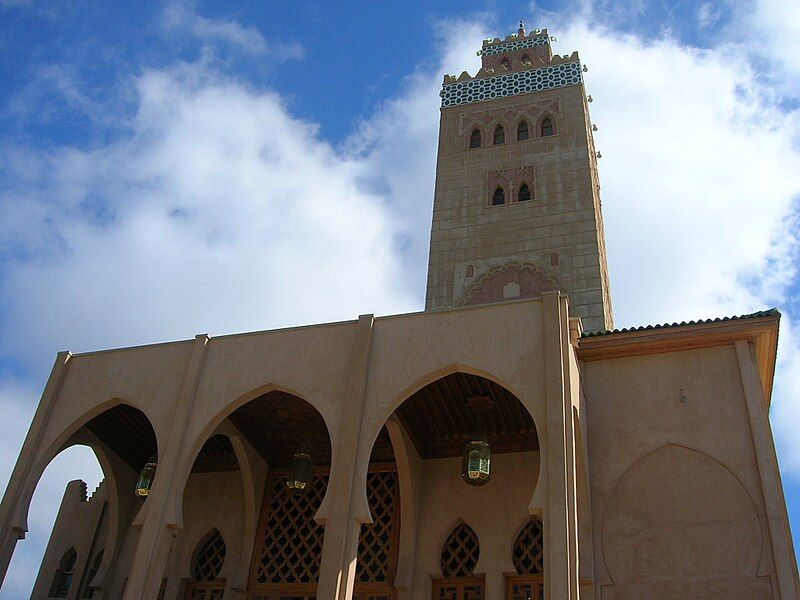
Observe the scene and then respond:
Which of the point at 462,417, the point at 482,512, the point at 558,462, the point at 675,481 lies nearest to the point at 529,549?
the point at 482,512

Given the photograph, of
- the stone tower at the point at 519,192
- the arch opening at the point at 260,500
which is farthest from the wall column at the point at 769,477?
the arch opening at the point at 260,500

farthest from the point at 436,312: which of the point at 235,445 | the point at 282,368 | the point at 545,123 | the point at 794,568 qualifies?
the point at 545,123

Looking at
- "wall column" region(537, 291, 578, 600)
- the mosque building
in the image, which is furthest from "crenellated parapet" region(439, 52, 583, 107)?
"wall column" region(537, 291, 578, 600)

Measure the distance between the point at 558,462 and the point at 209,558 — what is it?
5.67 meters

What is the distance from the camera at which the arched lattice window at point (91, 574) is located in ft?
37.0

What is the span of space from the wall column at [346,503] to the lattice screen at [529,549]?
2389mm

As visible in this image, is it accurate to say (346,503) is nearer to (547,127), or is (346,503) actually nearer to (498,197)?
(498,197)

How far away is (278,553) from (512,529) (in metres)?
3.12

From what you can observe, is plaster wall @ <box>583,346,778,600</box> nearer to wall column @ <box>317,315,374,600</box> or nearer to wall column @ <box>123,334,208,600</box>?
wall column @ <box>317,315,374,600</box>

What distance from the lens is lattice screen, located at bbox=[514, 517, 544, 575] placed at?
9.29m

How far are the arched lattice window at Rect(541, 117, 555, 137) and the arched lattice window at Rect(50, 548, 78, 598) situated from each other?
11.1m

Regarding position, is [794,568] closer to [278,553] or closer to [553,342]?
[553,342]

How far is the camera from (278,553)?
10.4 meters

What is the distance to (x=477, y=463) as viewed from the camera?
876 centimetres
